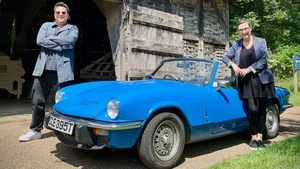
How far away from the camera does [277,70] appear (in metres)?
22.7

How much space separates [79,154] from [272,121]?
127 inches

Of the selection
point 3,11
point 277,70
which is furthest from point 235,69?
point 277,70

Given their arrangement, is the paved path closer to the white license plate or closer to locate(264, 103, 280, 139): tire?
locate(264, 103, 280, 139): tire

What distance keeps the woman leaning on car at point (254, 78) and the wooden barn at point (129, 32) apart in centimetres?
36

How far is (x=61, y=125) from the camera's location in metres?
4.39

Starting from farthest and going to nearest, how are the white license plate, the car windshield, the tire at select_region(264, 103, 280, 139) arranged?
the tire at select_region(264, 103, 280, 139)
the car windshield
the white license plate

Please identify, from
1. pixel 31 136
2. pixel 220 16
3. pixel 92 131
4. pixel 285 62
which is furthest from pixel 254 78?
pixel 285 62

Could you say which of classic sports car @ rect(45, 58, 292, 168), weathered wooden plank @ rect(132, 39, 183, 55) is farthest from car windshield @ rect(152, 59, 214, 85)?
weathered wooden plank @ rect(132, 39, 183, 55)

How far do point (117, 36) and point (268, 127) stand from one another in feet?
13.3

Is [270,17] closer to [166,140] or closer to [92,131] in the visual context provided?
[166,140]

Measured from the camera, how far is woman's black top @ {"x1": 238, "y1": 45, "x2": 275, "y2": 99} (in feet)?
18.1

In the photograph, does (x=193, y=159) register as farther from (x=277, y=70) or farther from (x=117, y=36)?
(x=277, y=70)

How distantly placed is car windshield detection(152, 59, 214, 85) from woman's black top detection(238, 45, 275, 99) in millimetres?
514

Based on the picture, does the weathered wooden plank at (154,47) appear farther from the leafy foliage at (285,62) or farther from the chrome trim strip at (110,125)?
the leafy foliage at (285,62)
